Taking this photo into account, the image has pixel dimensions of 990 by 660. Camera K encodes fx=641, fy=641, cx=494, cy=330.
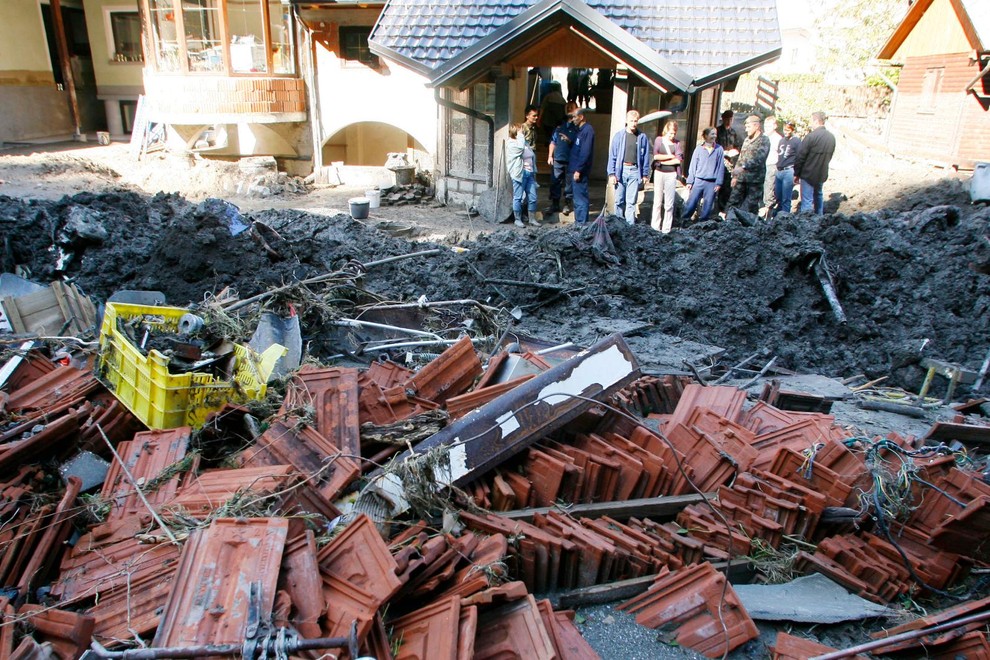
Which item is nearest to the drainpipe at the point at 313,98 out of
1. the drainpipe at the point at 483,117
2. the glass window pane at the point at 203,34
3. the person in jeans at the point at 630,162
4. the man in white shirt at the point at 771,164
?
the glass window pane at the point at 203,34

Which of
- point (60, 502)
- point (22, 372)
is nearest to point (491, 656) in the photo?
→ point (60, 502)

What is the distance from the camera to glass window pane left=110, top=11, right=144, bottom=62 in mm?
19578

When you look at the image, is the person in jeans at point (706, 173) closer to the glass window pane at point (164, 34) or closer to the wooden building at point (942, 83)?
the wooden building at point (942, 83)

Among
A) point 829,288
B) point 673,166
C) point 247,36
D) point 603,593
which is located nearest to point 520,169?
point 673,166

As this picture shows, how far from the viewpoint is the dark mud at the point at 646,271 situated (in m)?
6.88

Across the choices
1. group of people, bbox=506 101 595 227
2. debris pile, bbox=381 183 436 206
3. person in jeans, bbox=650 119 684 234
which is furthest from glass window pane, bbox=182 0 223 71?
person in jeans, bbox=650 119 684 234

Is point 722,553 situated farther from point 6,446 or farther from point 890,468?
point 6,446

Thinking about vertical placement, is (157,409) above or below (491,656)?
above

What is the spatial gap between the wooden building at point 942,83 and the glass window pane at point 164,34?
64.9ft

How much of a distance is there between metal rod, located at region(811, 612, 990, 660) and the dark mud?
3.95 meters

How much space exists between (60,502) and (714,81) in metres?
11.2

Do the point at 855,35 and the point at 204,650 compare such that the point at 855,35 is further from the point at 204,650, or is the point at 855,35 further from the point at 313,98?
the point at 204,650

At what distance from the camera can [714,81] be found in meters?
11.1

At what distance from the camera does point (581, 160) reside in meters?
11.2
